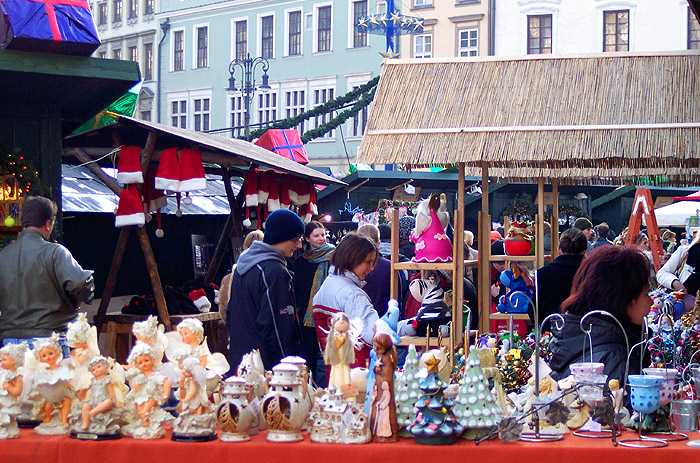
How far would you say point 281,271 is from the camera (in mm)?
4320

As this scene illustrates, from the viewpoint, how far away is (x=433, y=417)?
2848mm

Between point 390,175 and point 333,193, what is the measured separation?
1.69m

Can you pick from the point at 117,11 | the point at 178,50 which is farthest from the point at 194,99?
the point at 117,11

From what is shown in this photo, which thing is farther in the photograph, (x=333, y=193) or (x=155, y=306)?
(x=333, y=193)

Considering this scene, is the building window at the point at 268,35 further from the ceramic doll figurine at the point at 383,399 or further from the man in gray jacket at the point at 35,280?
the ceramic doll figurine at the point at 383,399

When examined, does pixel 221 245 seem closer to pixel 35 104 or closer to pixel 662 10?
pixel 35 104

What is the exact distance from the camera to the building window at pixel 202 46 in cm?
3853

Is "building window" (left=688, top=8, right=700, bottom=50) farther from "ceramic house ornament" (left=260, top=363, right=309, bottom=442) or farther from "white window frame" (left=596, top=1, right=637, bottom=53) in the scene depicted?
"ceramic house ornament" (left=260, top=363, right=309, bottom=442)

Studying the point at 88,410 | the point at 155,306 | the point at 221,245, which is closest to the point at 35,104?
the point at 155,306

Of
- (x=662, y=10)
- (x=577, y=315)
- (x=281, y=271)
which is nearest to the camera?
(x=577, y=315)

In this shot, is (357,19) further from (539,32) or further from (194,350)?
(194,350)

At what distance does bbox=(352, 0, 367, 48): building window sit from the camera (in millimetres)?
34031

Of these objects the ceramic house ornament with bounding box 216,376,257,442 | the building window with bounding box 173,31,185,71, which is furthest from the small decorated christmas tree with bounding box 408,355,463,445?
the building window with bounding box 173,31,185,71

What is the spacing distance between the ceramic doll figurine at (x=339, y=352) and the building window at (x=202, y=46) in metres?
36.4
